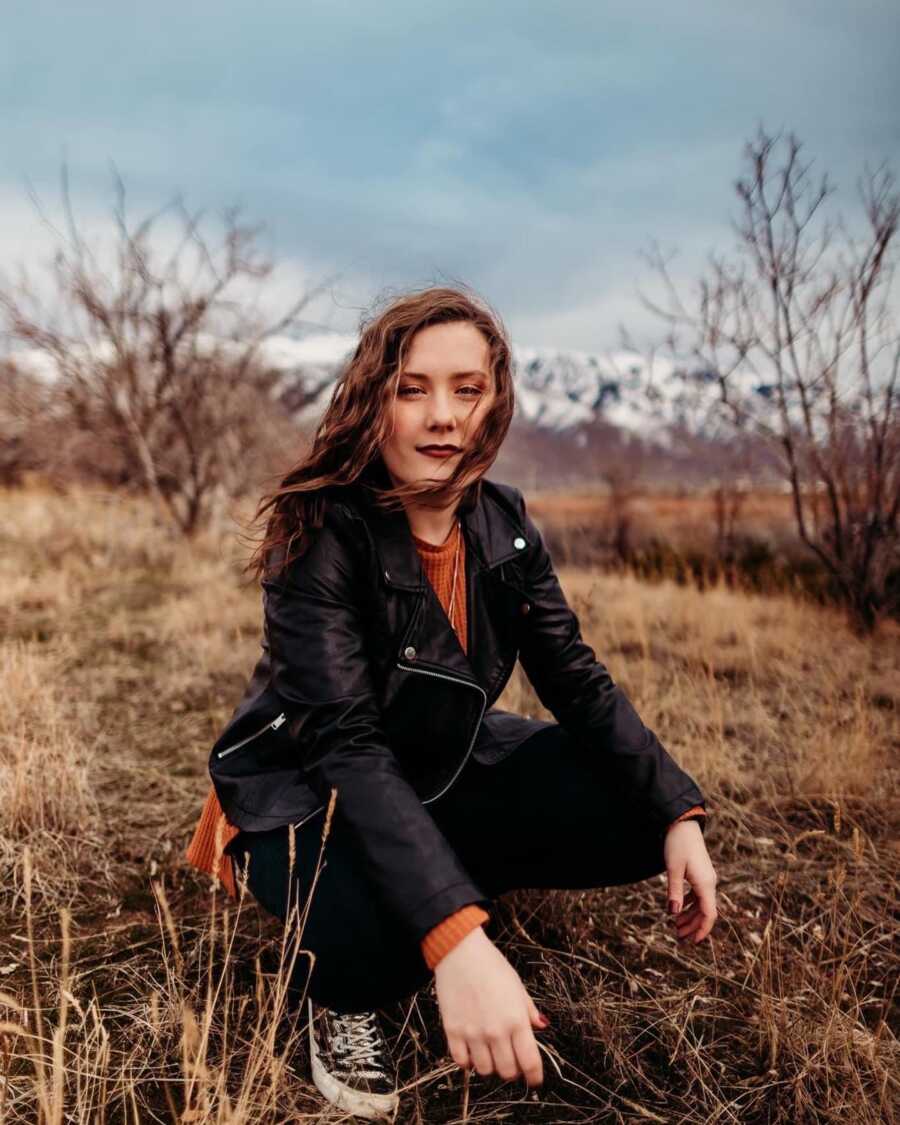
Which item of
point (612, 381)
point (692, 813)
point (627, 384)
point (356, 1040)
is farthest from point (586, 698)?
point (612, 381)

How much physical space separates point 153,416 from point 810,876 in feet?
22.9

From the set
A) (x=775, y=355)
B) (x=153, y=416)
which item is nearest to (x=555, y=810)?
(x=775, y=355)

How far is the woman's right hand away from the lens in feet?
3.68

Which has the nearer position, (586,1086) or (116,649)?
(586,1086)

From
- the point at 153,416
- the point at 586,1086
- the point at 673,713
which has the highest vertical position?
the point at 153,416

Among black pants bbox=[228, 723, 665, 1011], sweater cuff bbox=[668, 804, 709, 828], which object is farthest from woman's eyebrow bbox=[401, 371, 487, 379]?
sweater cuff bbox=[668, 804, 709, 828]

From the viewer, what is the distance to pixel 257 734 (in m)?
1.60

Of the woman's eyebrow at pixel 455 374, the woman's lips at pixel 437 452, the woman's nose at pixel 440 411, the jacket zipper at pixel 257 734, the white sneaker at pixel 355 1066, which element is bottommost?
the white sneaker at pixel 355 1066

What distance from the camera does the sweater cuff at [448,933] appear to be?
1.18 metres

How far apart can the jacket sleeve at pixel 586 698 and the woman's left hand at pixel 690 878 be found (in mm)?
41

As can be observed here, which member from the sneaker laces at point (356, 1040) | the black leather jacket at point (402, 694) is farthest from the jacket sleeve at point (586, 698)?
the sneaker laces at point (356, 1040)

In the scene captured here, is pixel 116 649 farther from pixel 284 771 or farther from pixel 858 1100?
pixel 858 1100

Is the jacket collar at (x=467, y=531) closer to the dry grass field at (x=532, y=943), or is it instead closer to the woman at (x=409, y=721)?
the woman at (x=409, y=721)

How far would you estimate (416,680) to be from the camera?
5.29 ft
